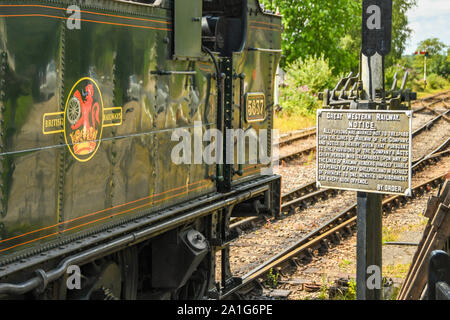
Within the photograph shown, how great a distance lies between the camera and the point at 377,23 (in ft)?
21.1

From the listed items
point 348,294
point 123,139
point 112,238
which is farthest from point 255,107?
point 112,238

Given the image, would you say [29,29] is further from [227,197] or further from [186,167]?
[227,197]

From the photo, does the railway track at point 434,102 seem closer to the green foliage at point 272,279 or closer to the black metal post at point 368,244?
the green foliage at point 272,279

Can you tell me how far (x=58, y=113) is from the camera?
484 centimetres

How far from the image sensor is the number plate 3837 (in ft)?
26.9

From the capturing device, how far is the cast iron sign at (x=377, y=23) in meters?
6.41

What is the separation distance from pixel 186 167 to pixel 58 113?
2.24 meters

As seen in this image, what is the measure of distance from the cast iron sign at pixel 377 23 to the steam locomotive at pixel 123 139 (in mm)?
1670

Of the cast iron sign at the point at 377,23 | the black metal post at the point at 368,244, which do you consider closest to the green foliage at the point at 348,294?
the black metal post at the point at 368,244

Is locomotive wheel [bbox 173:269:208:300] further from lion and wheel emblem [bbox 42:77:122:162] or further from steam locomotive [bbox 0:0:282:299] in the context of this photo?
lion and wheel emblem [bbox 42:77:122:162]

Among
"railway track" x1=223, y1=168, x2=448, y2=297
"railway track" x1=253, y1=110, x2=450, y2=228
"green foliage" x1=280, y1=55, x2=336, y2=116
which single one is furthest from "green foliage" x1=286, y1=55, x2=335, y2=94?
"railway track" x1=223, y1=168, x2=448, y2=297

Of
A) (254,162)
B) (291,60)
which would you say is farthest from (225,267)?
(291,60)

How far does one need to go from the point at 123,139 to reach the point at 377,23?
2669 mm

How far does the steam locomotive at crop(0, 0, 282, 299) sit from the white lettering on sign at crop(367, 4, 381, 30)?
1713mm
